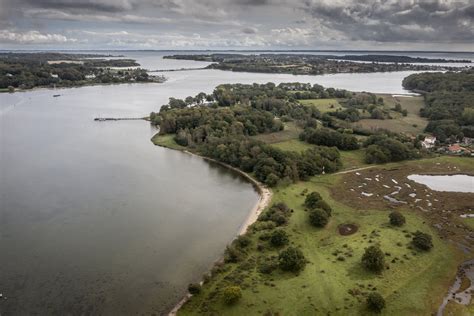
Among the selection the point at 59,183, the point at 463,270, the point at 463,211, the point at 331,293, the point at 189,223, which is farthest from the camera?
the point at 59,183

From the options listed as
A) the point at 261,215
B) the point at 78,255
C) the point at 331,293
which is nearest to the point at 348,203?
the point at 261,215

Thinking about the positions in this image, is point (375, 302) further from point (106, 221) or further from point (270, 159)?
point (270, 159)

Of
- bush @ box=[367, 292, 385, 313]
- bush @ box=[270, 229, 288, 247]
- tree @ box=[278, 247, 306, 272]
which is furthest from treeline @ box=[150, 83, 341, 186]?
bush @ box=[367, 292, 385, 313]

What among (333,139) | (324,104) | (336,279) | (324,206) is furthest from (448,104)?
(336,279)

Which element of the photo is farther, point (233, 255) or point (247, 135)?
point (247, 135)

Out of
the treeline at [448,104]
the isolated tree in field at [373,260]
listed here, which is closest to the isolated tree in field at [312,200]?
the isolated tree in field at [373,260]

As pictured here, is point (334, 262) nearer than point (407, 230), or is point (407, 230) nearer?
point (334, 262)

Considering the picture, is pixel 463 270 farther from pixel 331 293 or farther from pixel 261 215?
pixel 261 215

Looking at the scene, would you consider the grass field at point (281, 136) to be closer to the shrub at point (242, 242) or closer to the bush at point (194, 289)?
the shrub at point (242, 242)
